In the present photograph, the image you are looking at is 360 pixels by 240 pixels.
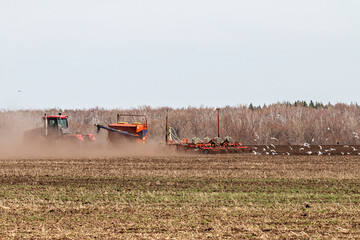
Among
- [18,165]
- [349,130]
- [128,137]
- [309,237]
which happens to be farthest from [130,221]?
[349,130]

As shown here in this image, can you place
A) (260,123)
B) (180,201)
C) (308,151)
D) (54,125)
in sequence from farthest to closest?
(260,123), (54,125), (308,151), (180,201)

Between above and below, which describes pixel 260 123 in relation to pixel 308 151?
above

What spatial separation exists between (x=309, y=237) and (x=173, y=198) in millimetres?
5055

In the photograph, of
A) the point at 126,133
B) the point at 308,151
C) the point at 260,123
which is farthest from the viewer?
the point at 260,123

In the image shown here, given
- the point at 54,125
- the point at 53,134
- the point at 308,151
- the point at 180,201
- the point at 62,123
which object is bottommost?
the point at 180,201

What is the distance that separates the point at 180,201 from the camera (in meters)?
13.8

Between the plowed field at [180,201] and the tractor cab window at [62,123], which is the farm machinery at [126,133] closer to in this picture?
the tractor cab window at [62,123]

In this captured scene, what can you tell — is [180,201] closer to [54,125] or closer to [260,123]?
[54,125]

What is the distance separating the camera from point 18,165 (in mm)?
24625

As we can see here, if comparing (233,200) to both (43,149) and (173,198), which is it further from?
(43,149)

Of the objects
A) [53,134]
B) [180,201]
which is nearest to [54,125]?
[53,134]

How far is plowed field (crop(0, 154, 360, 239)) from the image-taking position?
10398mm

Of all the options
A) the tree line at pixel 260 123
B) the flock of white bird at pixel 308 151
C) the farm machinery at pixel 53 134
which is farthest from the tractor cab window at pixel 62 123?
the flock of white bird at pixel 308 151

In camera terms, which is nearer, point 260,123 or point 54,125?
point 54,125
